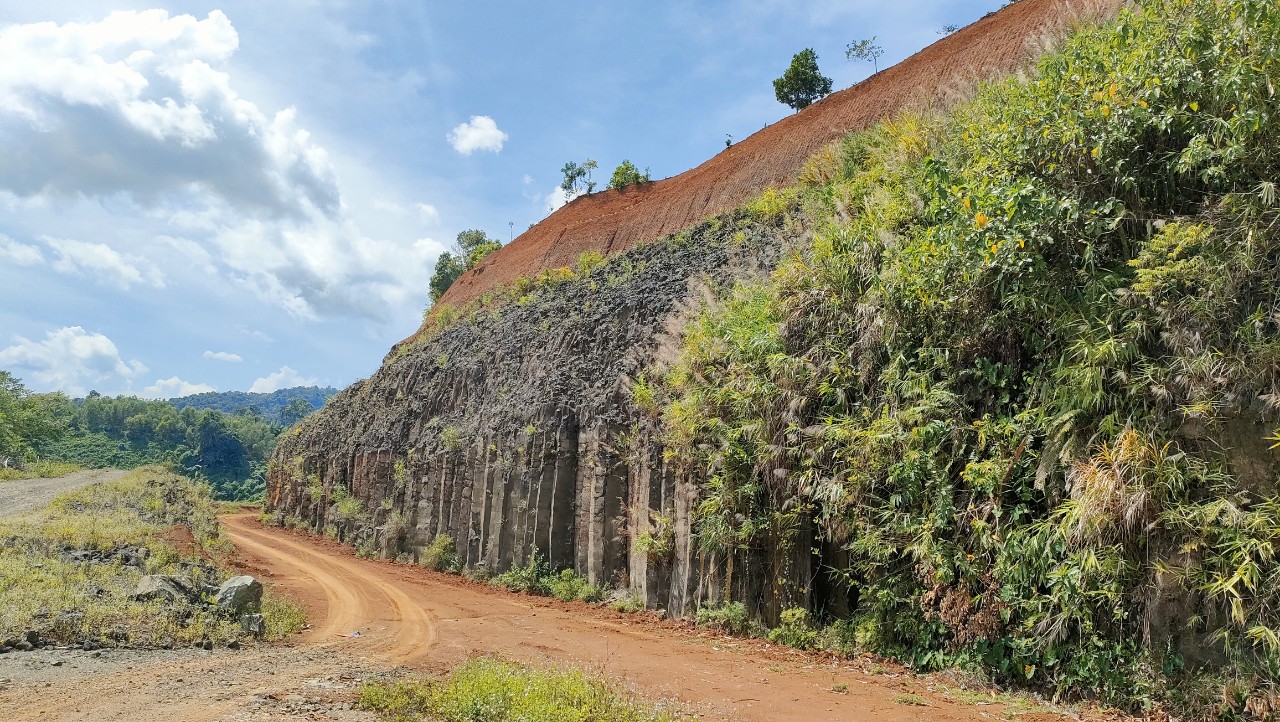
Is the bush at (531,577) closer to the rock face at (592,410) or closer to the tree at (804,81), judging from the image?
the rock face at (592,410)

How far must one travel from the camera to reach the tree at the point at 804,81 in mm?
34562

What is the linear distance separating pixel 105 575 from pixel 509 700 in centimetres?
817

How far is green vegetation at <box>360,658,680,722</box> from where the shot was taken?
19.7 ft

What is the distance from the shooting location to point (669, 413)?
11.9m

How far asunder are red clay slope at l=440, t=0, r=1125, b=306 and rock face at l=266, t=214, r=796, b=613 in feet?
8.14

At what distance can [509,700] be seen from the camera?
6348mm

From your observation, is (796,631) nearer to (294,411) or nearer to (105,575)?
(105,575)

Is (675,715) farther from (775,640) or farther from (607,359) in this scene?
(607,359)

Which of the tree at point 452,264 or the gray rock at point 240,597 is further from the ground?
the tree at point 452,264

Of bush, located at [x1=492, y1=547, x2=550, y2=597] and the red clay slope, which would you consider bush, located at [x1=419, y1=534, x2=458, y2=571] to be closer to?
bush, located at [x1=492, y1=547, x2=550, y2=597]

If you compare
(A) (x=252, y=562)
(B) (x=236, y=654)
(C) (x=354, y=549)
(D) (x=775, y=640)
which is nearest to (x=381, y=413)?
(C) (x=354, y=549)

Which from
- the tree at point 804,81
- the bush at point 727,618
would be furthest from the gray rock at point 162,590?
the tree at point 804,81

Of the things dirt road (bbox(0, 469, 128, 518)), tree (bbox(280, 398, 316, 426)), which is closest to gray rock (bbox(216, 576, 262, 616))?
dirt road (bbox(0, 469, 128, 518))

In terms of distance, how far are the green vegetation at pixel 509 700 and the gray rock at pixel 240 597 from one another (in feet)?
14.1
